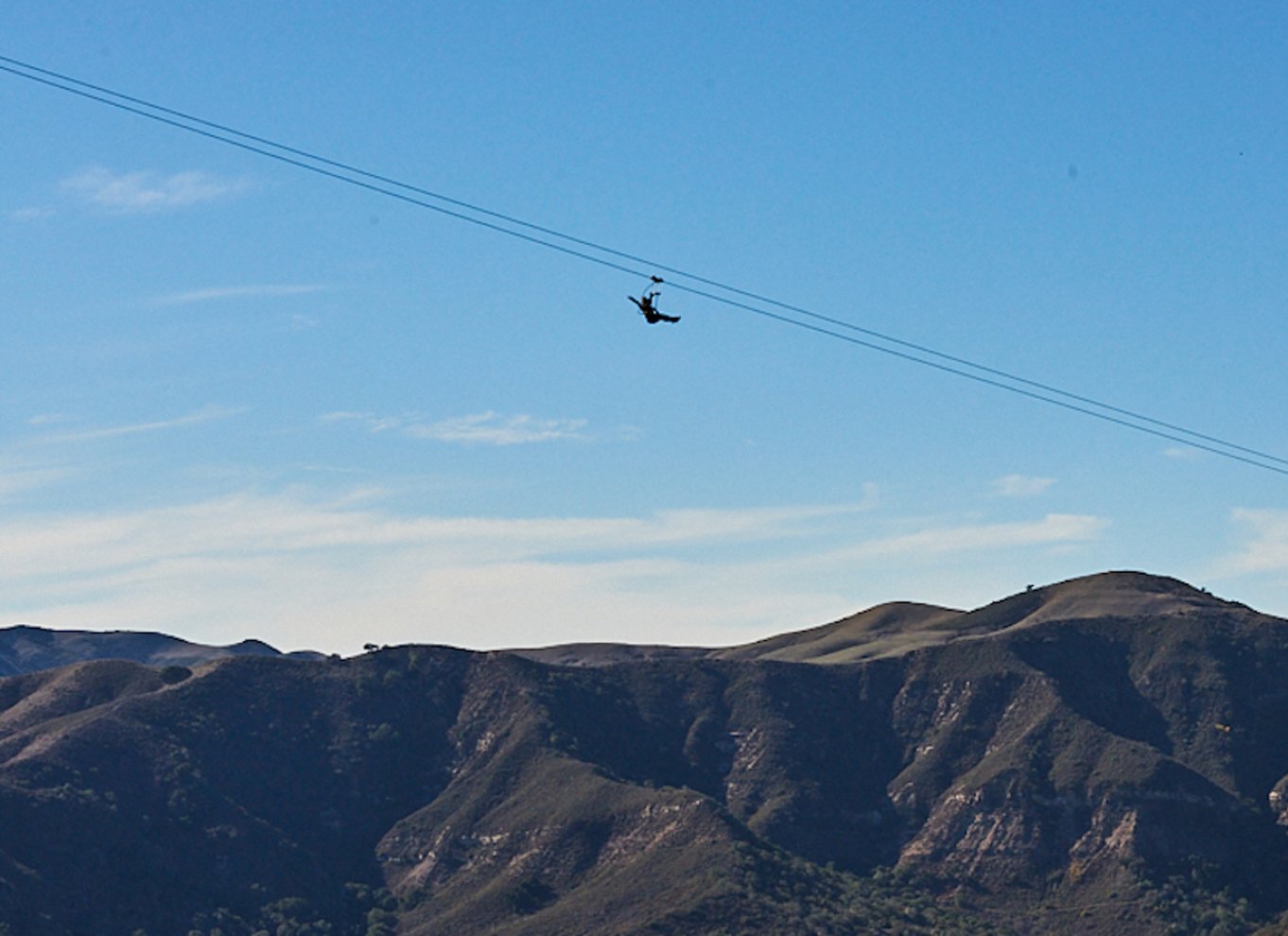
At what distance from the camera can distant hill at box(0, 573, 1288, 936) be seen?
506 ft

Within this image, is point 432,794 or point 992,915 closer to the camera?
point 992,915

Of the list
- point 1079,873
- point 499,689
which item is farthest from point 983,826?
point 499,689

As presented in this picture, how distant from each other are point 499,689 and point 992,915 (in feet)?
206

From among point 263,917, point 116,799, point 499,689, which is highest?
point 499,689

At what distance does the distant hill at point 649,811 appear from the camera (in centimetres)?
15412

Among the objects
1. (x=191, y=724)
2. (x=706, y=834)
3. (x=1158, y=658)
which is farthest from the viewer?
(x=1158, y=658)

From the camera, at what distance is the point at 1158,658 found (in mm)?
199000

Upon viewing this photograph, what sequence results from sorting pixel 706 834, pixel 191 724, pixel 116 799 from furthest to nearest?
1. pixel 191 724
2. pixel 116 799
3. pixel 706 834

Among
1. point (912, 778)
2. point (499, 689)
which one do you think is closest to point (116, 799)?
point (499, 689)

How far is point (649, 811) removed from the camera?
163 metres

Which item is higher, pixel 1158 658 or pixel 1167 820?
pixel 1158 658

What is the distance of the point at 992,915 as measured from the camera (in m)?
163

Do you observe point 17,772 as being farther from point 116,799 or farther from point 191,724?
point 191,724

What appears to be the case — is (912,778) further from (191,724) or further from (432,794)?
(191,724)
